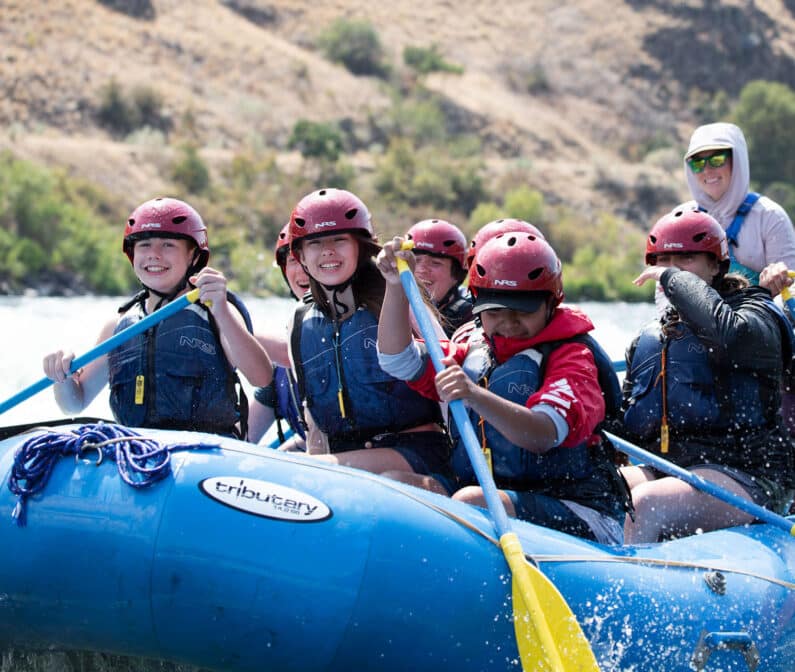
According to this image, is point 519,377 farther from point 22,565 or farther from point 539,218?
point 539,218

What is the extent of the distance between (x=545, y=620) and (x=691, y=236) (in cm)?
190

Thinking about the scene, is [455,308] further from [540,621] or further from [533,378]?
[540,621]

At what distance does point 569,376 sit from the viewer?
3.70m

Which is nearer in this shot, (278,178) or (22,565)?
(22,565)

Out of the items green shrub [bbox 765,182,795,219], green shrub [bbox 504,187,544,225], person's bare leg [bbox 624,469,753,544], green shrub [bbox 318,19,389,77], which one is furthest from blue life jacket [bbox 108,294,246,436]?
green shrub [bbox 318,19,389,77]

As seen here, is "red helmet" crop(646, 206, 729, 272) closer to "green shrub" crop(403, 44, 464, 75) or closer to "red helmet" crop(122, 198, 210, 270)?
"red helmet" crop(122, 198, 210, 270)

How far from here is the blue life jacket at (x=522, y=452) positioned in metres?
3.79

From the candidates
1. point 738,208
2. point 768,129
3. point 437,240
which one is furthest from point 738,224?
point 768,129

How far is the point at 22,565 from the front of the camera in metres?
3.34

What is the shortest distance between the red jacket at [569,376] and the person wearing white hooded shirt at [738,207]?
1.90 m

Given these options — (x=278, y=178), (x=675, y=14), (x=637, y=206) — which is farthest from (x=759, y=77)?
(x=278, y=178)

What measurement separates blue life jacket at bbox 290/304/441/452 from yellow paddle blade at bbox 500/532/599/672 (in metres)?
1.10

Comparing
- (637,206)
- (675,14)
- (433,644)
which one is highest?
(675,14)

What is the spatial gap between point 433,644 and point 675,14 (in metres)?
62.0
